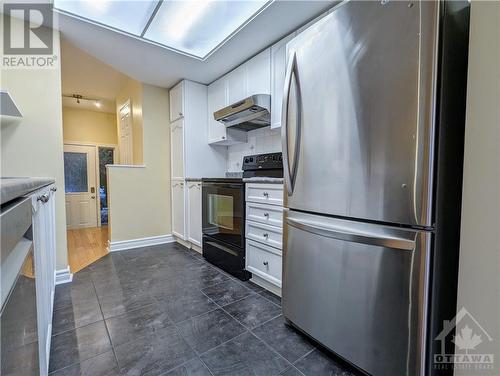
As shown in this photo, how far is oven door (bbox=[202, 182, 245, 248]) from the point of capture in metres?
2.24

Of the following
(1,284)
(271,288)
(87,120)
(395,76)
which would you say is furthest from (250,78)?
(87,120)

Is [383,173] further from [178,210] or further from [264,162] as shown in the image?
[178,210]

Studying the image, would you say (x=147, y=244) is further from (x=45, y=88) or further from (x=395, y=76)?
(x=395, y=76)

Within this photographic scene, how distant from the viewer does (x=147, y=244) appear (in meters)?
3.43

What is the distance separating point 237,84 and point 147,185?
1897mm

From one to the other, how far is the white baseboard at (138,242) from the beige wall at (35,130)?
2.93 feet

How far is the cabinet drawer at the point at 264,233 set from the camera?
1.87m

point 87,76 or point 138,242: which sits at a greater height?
point 87,76

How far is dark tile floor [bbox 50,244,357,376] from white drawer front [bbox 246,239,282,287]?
0.52ft

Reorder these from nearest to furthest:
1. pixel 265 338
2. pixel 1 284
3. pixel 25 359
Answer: pixel 1 284 < pixel 25 359 < pixel 265 338

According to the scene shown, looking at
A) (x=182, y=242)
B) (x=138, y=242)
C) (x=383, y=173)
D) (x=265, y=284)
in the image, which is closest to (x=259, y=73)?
(x=383, y=173)

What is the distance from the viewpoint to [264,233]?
200 cm

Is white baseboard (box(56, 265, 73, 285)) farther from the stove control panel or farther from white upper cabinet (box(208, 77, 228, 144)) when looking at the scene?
white upper cabinet (box(208, 77, 228, 144))

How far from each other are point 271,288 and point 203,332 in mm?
703
